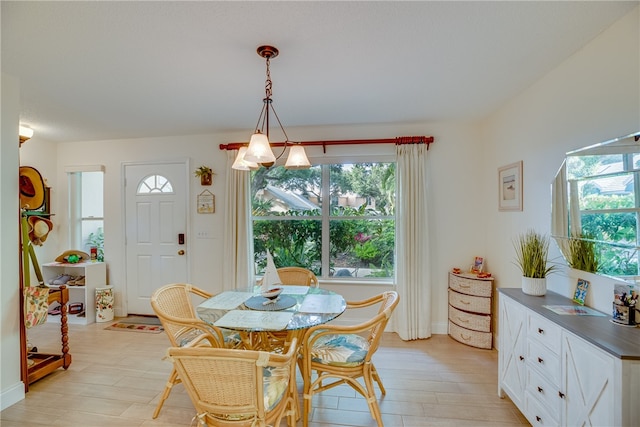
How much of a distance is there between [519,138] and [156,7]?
2.84m

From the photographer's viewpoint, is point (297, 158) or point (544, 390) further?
point (297, 158)

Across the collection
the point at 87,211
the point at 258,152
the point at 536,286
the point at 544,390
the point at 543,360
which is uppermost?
the point at 258,152

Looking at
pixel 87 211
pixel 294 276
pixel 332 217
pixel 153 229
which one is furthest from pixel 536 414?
pixel 87 211

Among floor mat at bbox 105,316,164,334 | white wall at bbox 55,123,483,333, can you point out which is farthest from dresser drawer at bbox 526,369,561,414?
floor mat at bbox 105,316,164,334

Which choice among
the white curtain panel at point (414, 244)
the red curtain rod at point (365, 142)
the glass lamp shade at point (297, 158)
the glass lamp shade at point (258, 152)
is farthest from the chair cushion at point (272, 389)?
the red curtain rod at point (365, 142)

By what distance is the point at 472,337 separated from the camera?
2.95m

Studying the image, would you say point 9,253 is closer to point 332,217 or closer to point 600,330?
point 332,217

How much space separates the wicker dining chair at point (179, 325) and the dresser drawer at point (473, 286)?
7.52 feet

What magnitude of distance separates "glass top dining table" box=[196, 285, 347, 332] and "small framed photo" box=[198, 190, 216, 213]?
5.46ft

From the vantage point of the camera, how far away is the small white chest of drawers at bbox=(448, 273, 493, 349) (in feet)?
9.41

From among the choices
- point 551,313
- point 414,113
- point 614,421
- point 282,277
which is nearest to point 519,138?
point 414,113

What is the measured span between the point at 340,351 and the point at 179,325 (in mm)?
1075

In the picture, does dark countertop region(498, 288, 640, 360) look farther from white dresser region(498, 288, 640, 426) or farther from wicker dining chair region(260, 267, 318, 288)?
wicker dining chair region(260, 267, 318, 288)

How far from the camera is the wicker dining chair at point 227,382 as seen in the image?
3.85ft
